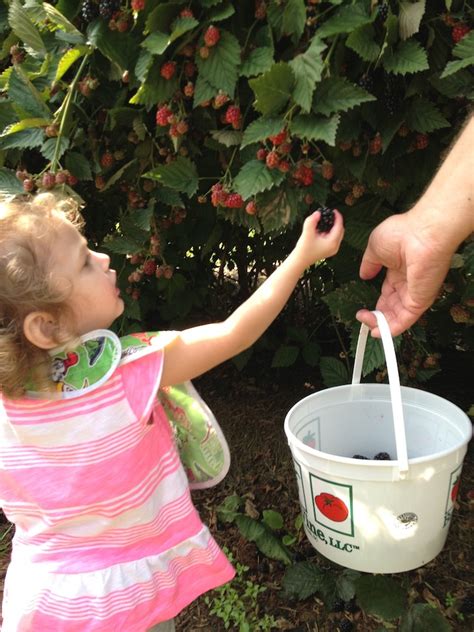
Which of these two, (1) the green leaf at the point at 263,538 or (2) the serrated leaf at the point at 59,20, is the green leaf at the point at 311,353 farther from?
(2) the serrated leaf at the point at 59,20

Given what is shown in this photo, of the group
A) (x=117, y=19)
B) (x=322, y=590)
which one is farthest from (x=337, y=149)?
(x=322, y=590)

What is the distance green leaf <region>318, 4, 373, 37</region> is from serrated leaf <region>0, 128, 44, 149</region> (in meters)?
0.61

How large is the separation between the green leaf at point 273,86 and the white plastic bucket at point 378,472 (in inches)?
17.1

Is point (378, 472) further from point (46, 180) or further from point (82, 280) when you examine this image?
point (46, 180)

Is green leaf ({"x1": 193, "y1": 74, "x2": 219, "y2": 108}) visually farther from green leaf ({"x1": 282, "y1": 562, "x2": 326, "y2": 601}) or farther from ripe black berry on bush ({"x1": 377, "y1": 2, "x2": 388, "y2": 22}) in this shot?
green leaf ({"x1": 282, "y1": 562, "x2": 326, "y2": 601})

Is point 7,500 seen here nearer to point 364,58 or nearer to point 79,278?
point 79,278

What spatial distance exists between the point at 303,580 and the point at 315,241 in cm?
93

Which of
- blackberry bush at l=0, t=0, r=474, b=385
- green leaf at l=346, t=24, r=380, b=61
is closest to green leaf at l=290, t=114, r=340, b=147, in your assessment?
blackberry bush at l=0, t=0, r=474, b=385

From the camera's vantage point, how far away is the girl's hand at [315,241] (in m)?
1.08

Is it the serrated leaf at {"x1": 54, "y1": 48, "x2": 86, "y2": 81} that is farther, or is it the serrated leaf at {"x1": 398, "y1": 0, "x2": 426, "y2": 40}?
the serrated leaf at {"x1": 54, "y1": 48, "x2": 86, "y2": 81}

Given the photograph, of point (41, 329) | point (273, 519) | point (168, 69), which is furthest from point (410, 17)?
point (273, 519)

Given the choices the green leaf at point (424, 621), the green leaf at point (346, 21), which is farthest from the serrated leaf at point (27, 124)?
the green leaf at point (424, 621)

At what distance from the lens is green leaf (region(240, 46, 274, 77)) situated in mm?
1060

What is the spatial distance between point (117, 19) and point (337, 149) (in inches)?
18.4
